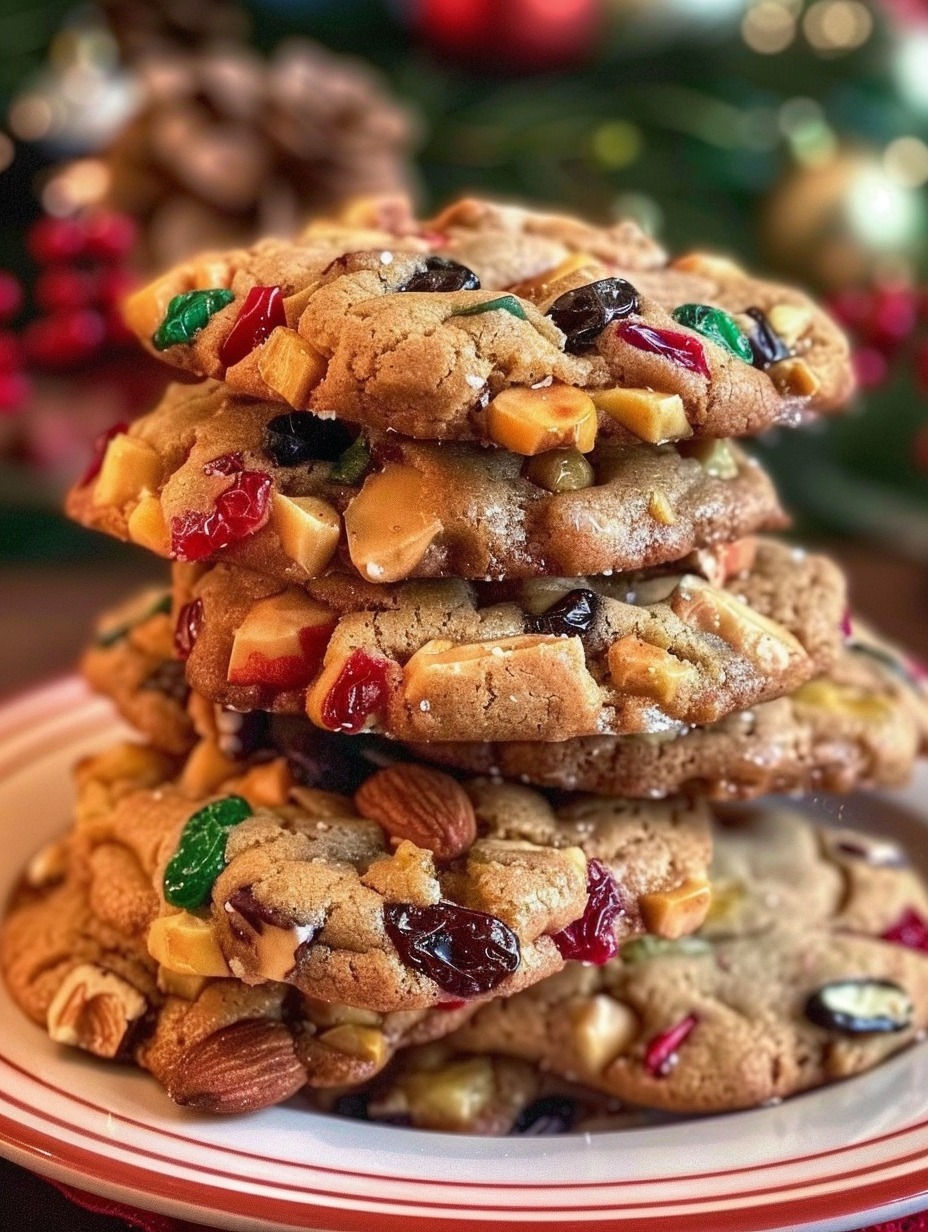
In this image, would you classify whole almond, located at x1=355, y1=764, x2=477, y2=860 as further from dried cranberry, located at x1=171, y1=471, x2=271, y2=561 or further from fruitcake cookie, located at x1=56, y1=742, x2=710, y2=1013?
dried cranberry, located at x1=171, y1=471, x2=271, y2=561

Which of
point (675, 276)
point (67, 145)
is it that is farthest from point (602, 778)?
point (67, 145)

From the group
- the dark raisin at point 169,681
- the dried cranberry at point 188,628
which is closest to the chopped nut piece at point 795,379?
the dried cranberry at point 188,628

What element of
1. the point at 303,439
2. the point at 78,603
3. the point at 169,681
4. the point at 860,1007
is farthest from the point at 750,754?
the point at 78,603

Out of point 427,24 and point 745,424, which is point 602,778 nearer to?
point 745,424

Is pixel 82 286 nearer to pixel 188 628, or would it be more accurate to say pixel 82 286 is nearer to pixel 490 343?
pixel 188 628

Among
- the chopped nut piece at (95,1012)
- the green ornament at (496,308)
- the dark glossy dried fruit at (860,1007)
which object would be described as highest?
the green ornament at (496,308)

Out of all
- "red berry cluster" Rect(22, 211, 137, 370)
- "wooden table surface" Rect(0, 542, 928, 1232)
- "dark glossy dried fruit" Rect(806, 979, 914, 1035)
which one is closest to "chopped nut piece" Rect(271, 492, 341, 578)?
"dark glossy dried fruit" Rect(806, 979, 914, 1035)

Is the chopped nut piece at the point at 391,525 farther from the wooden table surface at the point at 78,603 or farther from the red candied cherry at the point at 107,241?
the red candied cherry at the point at 107,241
